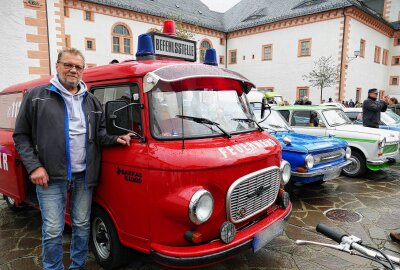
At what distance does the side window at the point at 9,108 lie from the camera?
459cm

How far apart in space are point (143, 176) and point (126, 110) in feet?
2.21

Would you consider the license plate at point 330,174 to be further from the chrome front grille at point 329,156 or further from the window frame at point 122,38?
the window frame at point 122,38

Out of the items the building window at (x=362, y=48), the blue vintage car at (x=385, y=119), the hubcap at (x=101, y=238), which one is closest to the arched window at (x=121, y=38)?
the building window at (x=362, y=48)

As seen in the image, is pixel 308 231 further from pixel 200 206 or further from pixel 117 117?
pixel 117 117

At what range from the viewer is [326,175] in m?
5.73

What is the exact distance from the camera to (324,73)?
2528 cm

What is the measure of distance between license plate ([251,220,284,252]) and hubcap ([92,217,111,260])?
1.65 meters

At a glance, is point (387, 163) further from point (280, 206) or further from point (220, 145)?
point (220, 145)

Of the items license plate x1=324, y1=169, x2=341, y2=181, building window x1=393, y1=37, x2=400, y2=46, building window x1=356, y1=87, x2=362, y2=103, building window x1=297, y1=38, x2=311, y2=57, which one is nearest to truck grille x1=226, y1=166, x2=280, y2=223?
license plate x1=324, y1=169, x2=341, y2=181

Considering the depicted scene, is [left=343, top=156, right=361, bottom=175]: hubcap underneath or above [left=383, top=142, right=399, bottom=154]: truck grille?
underneath

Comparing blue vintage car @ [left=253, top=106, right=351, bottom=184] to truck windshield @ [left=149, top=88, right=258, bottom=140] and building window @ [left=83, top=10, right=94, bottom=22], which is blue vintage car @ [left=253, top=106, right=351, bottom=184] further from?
building window @ [left=83, top=10, right=94, bottom=22]

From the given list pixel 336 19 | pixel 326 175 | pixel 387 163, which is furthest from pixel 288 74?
pixel 326 175

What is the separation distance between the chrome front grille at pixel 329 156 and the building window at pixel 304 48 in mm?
22993

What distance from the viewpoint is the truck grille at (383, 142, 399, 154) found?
744 cm
